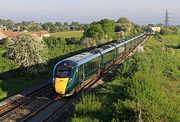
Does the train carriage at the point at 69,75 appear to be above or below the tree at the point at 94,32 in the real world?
above

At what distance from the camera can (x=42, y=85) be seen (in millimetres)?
30312

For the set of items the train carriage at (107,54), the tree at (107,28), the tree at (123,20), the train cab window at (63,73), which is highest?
the train cab window at (63,73)

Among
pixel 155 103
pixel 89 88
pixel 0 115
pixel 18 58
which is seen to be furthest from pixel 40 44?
pixel 155 103

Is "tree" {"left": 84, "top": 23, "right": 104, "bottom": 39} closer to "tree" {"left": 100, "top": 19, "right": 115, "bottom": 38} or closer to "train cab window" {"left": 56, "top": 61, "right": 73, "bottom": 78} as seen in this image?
"tree" {"left": 100, "top": 19, "right": 115, "bottom": 38}

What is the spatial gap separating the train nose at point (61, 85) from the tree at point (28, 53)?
9.99 m

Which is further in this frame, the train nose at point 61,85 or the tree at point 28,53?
the tree at point 28,53

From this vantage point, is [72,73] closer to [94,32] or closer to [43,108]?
[43,108]

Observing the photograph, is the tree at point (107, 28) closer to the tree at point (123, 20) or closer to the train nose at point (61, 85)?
the tree at point (123, 20)

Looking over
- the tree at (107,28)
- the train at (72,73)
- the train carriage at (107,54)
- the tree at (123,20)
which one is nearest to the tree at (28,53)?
the train carriage at (107,54)

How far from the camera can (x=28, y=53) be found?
111 feet

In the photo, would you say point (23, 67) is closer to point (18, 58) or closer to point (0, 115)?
point (18, 58)

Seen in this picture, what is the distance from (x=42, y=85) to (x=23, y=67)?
4.15 meters

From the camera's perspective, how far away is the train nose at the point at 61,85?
77.8 feet

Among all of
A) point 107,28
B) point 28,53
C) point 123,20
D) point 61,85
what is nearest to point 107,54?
point 28,53
